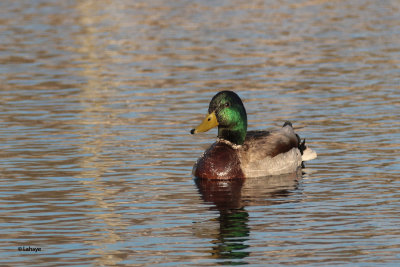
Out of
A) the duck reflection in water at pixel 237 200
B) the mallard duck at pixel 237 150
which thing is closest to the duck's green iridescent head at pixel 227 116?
the mallard duck at pixel 237 150

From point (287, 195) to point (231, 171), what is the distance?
1.85 metres

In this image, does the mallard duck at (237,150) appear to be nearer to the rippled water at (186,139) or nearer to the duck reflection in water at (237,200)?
the duck reflection in water at (237,200)

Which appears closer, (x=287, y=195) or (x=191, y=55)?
(x=287, y=195)

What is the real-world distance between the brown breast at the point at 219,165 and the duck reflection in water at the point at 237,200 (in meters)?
0.10

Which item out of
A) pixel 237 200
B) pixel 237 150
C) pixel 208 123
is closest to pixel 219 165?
pixel 237 150

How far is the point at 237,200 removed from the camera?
54.6ft

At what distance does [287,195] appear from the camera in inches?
661

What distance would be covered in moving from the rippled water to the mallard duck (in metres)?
0.33

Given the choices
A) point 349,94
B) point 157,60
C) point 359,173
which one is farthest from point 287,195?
point 157,60

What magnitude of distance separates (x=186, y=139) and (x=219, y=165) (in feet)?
11.2

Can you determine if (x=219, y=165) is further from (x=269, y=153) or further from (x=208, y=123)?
(x=269, y=153)

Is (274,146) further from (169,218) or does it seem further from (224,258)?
(224,258)

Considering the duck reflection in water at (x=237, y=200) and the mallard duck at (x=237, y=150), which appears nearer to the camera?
the duck reflection in water at (x=237, y=200)

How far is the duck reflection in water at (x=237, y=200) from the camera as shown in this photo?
44.5ft
